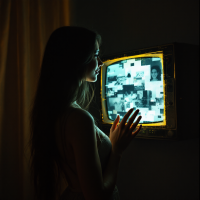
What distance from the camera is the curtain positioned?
160cm

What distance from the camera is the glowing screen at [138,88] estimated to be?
3.57 feet

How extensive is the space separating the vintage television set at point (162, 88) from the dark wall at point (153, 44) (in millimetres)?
220

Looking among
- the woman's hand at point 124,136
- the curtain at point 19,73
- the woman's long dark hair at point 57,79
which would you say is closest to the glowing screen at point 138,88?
the woman's hand at point 124,136

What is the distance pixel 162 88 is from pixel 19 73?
1.18 meters

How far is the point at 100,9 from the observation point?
1.67 metres

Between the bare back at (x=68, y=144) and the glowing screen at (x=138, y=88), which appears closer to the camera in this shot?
the bare back at (x=68, y=144)

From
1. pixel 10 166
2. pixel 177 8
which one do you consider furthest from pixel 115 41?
pixel 10 166

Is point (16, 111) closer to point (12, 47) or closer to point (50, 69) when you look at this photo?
point (12, 47)

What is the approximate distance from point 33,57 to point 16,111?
1.52ft

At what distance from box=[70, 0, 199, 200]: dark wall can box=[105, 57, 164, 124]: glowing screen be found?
23 centimetres

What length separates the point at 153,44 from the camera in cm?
137

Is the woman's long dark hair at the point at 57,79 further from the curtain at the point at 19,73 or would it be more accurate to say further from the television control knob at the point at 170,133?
the curtain at the point at 19,73

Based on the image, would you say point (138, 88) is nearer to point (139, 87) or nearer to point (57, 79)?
point (139, 87)

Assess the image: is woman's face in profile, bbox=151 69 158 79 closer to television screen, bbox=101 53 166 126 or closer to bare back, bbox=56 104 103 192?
television screen, bbox=101 53 166 126
